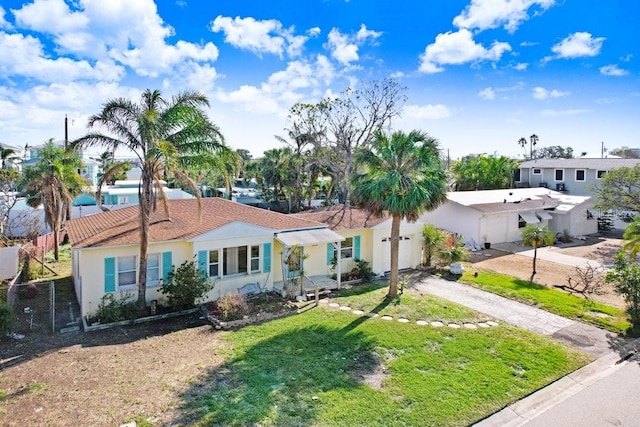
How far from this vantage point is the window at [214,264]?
17.0 m

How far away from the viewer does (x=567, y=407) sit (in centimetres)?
980

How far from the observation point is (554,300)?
17.3 meters

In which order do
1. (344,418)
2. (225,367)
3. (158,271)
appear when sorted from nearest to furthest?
(344,418) → (225,367) → (158,271)

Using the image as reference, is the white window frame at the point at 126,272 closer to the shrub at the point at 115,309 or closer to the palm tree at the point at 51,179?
the shrub at the point at 115,309

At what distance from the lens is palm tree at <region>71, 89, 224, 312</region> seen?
48.1 ft

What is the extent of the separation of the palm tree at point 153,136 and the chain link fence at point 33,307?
3.25 meters

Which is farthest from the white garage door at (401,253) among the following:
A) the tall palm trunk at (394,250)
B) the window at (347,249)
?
the tall palm trunk at (394,250)

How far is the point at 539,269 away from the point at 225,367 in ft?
62.2

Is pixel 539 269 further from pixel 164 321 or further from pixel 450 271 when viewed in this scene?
pixel 164 321

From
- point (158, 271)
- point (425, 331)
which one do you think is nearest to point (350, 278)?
point (425, 331)

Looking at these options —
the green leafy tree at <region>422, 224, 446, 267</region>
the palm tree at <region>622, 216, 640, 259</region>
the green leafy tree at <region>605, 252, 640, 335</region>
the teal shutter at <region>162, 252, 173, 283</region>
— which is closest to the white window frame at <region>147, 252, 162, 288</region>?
the teal shutter at <region>162, 252, 173, 283</region>

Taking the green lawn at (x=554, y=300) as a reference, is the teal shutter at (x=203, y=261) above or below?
above

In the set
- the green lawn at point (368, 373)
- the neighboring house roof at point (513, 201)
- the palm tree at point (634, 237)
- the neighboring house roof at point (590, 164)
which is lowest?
the green lawn at point (368, 373)

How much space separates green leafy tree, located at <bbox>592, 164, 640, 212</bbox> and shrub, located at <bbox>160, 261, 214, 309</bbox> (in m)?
30.2
